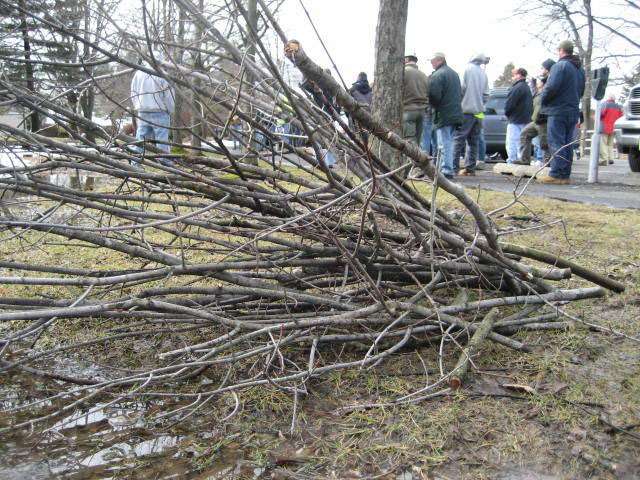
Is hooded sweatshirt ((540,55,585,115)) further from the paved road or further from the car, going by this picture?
the car

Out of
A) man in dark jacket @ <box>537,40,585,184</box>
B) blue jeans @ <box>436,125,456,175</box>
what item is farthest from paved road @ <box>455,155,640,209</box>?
man in dark jacket @ <box>537,40,585,184</box>

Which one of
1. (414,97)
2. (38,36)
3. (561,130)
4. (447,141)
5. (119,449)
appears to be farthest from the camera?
(447,141)

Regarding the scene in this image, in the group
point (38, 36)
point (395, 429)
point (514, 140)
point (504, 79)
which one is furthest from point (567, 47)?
point (504, 79)

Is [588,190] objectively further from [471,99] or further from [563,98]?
[471,99]

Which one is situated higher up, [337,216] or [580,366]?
[337,216]

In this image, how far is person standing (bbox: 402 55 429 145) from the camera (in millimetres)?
8516

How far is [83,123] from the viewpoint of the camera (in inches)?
105

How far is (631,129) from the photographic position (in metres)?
11.0

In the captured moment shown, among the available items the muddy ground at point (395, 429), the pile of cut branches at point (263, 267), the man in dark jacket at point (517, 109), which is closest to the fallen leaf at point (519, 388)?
the muddy ground at point (395, 429)

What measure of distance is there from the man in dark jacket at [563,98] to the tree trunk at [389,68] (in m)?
3.22

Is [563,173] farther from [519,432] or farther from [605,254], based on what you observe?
[519,432]

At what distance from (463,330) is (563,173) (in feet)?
23.7

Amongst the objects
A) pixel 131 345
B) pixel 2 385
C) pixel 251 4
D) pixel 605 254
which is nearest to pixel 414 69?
pixel 251 4

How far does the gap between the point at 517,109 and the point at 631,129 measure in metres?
2.75
